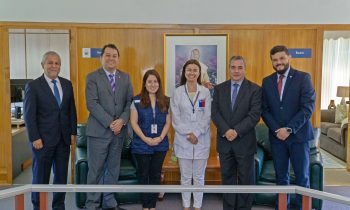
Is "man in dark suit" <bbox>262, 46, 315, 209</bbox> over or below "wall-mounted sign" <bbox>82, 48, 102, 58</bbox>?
below

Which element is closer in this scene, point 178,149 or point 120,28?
point 178,149

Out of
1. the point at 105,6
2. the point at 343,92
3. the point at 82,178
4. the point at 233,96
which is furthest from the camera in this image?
the point at 343,92

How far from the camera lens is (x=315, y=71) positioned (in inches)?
181

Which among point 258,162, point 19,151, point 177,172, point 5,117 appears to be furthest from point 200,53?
point 19,151

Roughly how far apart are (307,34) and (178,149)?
258cm

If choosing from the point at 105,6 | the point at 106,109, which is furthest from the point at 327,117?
the point at 106,109

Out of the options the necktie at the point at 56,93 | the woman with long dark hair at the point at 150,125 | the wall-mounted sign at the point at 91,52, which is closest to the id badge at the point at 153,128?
the woman with long dark hair at the point at 150,125

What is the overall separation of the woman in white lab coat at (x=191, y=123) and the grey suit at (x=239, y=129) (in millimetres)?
123

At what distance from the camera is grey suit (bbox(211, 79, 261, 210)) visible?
2965 millimetres

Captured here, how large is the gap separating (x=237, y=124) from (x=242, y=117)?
80mm

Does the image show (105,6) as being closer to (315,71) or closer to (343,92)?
(315,71)

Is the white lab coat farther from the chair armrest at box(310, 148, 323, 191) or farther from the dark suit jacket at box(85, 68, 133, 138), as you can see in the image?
the chair armrest at box(310, 148, 323, 191)

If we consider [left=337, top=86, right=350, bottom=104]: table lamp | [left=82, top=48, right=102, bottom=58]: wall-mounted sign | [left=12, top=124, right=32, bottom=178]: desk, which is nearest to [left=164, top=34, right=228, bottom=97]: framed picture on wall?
[left=82, top=48, right=102, bottom=58]: wall-mounted sign

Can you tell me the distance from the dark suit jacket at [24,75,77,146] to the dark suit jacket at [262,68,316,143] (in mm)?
1828
